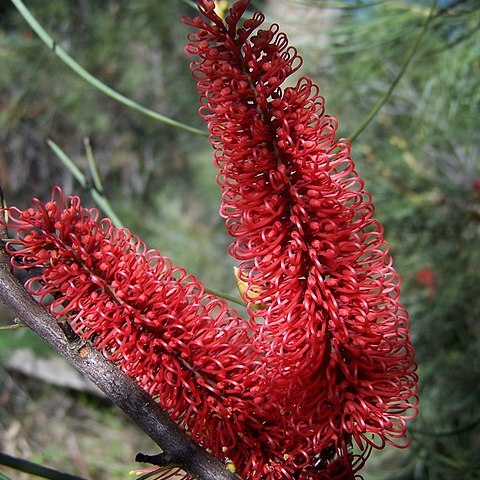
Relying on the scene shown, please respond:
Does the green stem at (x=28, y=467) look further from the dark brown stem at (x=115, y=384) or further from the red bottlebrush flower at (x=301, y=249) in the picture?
the red bottlebrush flower at (x=301, y=249)

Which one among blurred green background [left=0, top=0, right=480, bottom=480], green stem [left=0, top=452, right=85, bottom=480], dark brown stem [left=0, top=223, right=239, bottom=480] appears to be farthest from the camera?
blurred green background [left=0, top=0, right=480, bottom=480]

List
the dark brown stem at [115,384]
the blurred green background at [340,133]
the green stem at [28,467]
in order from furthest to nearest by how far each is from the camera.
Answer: the blurred green background at [340,133], the dark brown stem at [115,384], the green stem at [28,467]

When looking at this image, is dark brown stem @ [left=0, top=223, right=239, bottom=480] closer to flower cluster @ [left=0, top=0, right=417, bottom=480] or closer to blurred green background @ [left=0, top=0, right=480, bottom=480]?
flower cluster @ [left=0, top=0, right=417, bottom=480]

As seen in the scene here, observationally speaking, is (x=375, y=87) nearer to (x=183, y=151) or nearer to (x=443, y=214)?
(x=443, y=214)

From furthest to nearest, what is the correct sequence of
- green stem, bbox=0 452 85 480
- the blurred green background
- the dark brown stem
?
the blurred green background, the dark brown stem, green stem, bbox=0 452 85 480

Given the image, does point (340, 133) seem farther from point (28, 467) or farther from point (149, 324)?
point (28, 467)

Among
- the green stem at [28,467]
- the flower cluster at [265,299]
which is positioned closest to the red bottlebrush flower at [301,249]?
the flower cluster at [265,299]

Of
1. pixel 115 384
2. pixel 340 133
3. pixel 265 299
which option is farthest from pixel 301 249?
pixel 340 133

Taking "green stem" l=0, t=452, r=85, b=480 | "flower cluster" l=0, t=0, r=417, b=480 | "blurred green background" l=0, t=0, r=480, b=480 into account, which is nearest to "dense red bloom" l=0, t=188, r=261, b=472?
"flower cluster" l=0, t=0, r=417, b=480
